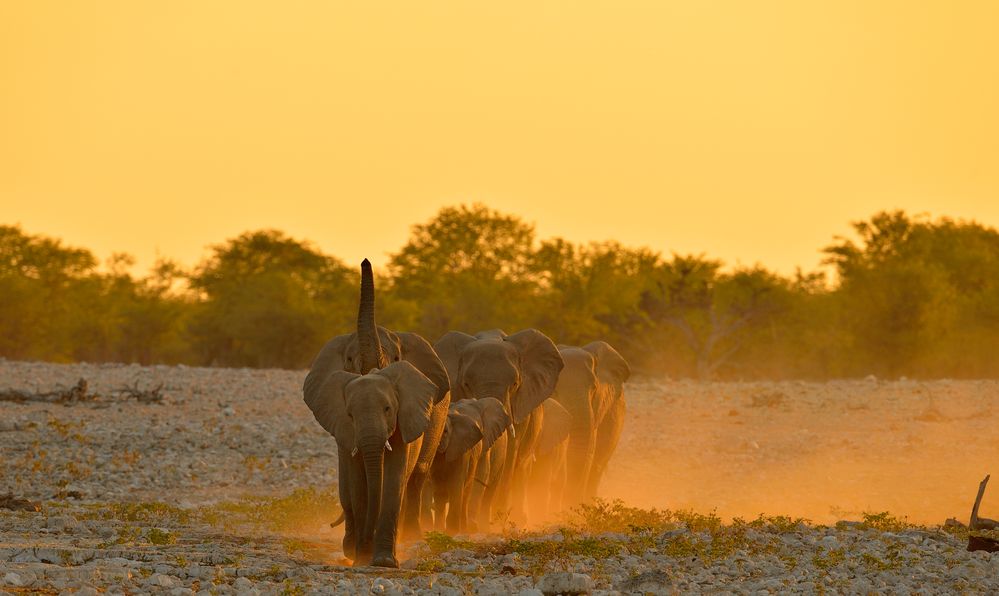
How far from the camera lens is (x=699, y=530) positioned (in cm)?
1530

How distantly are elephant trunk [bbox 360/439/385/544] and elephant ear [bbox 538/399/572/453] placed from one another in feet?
21.6

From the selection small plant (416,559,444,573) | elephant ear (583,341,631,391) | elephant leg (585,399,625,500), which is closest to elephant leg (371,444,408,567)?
small plant (416,559,444,573)

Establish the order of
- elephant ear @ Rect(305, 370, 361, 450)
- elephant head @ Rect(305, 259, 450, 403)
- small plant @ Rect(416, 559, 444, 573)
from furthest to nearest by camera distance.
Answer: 1. elephant head @ Rect(305, 259, 450, 403)
2. elephant ear @ Rect(305, 370, 361, 450)
3. small plant @ Rect(416, 559, 444, 573)

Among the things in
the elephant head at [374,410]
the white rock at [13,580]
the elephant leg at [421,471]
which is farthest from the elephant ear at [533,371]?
the white rock at [13,580]

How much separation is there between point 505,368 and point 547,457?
7.46 ft

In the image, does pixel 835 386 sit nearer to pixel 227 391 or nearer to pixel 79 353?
pixel 227 391

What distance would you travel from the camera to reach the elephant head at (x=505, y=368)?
18.8 meters

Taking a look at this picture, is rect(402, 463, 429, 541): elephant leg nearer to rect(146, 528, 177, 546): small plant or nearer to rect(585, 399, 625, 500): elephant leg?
rect(146, 528, 177, 546): small plant

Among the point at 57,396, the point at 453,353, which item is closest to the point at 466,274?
the point at 57,396

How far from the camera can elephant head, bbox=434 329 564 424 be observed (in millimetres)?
18844

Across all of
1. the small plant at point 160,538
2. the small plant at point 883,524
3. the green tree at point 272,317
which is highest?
the green tree at point 272,317

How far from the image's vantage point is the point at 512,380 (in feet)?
61.9

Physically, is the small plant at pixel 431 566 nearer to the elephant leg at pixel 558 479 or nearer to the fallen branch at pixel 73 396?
the elephant leg at pixel 558 479

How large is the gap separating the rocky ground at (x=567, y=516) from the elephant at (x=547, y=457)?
42.6 inches
